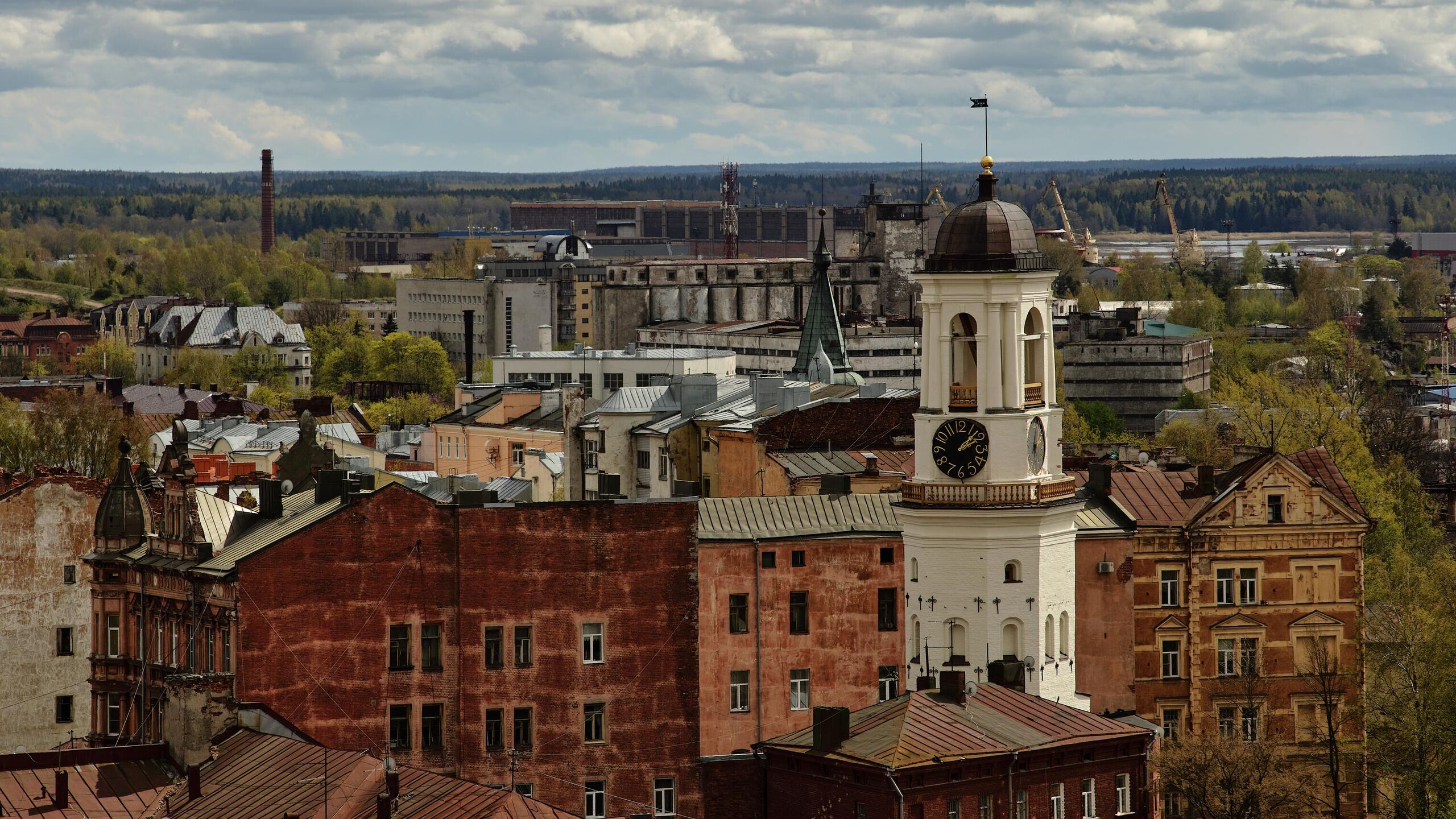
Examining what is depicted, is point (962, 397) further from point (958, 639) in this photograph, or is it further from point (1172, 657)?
point (1172, 657)

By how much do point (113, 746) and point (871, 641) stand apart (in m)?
20.7

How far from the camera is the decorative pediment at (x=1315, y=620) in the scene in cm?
8694

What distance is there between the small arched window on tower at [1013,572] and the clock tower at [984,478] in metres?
0.04

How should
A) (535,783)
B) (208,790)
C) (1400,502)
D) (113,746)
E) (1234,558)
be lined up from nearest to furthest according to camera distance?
1. (208,790)
2. (113,746)
3. (535,783)
4. (1234,558)
5. (1400,502)

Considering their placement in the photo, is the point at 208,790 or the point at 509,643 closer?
the point at 208,790

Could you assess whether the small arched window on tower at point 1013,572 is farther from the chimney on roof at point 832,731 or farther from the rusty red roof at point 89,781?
the rusty red roof at point 89,781

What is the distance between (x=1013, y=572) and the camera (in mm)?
71625

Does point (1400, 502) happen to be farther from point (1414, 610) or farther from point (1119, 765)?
point (1119, 765)

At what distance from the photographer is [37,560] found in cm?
8944

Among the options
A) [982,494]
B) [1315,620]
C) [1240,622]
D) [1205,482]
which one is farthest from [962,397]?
[1315,620]

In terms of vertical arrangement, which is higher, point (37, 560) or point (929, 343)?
point (929, 343)

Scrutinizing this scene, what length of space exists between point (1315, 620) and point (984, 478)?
19.7 m

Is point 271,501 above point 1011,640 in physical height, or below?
above

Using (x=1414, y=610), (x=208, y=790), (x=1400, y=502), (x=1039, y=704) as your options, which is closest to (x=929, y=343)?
(x=1039, y=704)
